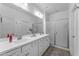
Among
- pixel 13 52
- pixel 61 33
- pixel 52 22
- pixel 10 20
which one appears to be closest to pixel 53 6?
pixel 52 22

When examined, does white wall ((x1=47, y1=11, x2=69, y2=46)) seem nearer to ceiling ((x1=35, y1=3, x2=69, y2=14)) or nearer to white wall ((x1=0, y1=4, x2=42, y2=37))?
ceiling ((x1=35, y1=3, x2=69, y2=14))

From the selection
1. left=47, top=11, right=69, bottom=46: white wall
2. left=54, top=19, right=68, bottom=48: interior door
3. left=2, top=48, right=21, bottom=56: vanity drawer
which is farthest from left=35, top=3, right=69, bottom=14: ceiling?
left=2, top=48, right=21, bottom=56: vanity drawer

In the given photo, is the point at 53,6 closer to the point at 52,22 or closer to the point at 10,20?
the point at 52,22

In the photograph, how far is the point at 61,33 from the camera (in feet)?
13.1

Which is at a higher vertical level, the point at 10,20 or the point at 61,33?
the point at 10,20

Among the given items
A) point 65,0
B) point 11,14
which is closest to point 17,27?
point 11,14

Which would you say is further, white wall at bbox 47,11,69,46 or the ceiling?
white wall at bbox 47,11,69,46

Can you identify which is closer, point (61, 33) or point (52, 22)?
point (61, 33)

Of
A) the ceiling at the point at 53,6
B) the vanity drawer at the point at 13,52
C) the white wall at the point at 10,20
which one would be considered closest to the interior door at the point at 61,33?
the ceiling at the point at 53,6

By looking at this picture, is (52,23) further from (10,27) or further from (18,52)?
(18,52)

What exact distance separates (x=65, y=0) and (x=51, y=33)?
10.0 feet

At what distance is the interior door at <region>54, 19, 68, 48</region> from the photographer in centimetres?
382

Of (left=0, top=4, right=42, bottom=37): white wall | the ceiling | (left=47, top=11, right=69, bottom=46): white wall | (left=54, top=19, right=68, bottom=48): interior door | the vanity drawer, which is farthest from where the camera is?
(left=47, top=11, right=69, bottom=46): white wall

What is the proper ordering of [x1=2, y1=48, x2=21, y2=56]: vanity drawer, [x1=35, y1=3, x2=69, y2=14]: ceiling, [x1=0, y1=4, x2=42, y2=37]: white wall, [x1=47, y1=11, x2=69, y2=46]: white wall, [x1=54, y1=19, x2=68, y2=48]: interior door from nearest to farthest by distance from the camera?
[x1=2, y1=48, x2=21, y2=56]: vanity drawer → [x1=0, y1=4, x2=42, y2=37]: white wall → [x1=35, y1=3, x2=69, y2=14]: ceiling → [x1=54, y1=19, x2=68, y2=48]: interior door → [x1=47, y1=11, x2=69, y2=46]: white wall
